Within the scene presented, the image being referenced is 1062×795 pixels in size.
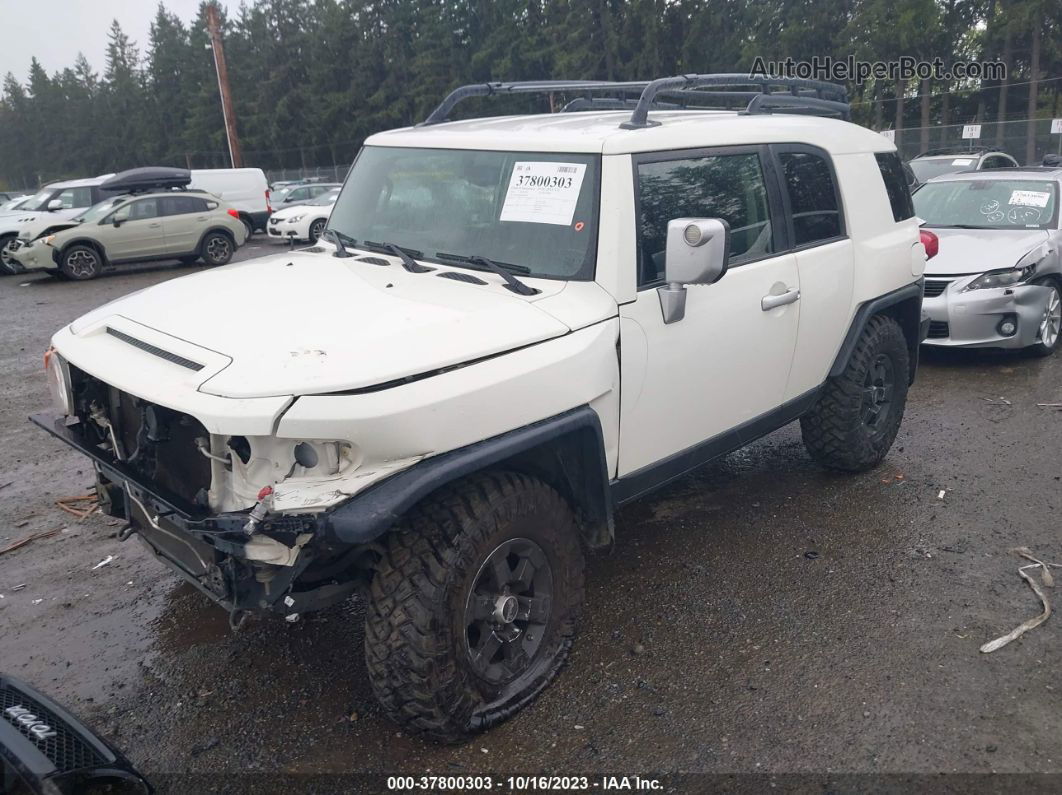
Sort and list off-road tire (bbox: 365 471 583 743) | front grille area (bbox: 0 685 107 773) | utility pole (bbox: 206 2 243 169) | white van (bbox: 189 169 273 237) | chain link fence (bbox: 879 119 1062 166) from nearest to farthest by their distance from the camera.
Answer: front grille area (bbox: 0 685 107 773) → off-road tire (bbox: 365 471 583 743) → white van (bbox: 189 169 273 237) → chain link fence (bbox: 879 119 1062 166) → utility pole (bbox: 206 2 243 169)

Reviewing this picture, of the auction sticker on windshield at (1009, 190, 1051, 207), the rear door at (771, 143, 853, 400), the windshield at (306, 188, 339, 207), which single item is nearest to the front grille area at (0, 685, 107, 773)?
the rear door at (771, 143, 853, 400)

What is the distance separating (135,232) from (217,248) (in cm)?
164

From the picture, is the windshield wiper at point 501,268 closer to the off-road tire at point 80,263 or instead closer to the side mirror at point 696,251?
the side mirror at point 696,251

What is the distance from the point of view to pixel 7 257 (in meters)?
15.7

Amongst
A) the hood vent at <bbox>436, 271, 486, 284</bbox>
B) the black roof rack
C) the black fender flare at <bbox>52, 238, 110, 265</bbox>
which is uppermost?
the black roof rack

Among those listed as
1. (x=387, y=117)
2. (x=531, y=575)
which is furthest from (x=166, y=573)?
(x=387, y=117)

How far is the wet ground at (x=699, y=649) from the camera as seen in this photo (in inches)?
115

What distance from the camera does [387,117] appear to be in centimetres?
5231

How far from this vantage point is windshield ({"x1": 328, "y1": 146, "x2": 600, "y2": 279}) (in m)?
3.32

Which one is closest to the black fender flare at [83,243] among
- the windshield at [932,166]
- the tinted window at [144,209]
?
the tinted window at [144,209]

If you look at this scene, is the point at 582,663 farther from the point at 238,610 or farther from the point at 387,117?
the point at 387,117

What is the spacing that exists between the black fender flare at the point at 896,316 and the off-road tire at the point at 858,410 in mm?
82

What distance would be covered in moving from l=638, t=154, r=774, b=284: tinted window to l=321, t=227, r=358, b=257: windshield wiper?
54.8 inches

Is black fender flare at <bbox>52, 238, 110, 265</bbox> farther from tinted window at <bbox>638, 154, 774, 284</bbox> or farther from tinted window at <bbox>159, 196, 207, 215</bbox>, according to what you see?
tinted window at <bbox>638, 154, 774, 284</bbox>
